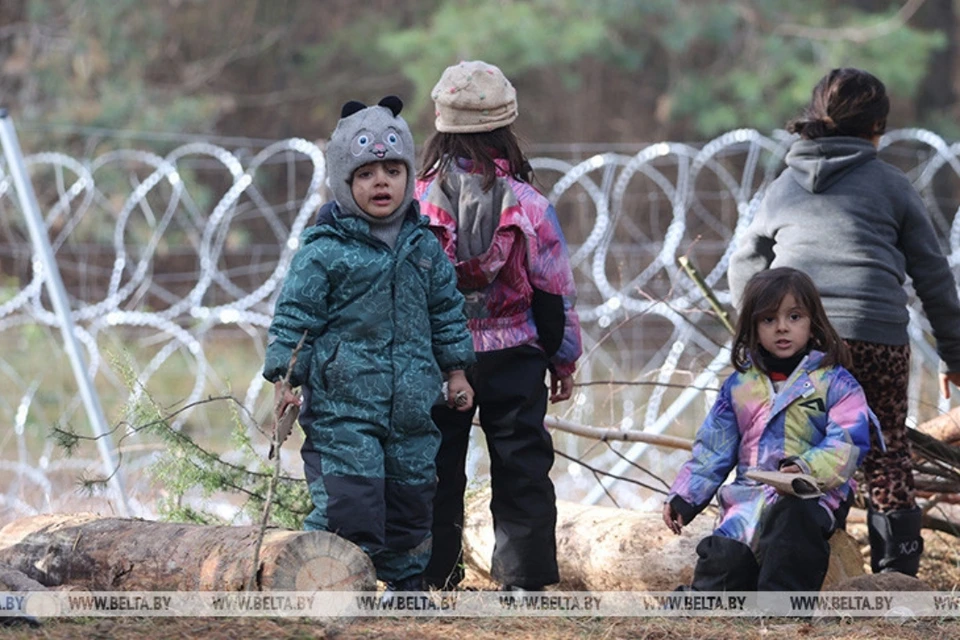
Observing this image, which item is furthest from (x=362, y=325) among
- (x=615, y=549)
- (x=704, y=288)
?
(x=704, y=288)

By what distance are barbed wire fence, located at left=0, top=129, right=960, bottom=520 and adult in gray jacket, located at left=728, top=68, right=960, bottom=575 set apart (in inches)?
17.4

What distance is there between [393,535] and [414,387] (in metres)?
0.39

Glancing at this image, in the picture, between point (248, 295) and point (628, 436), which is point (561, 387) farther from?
point (248, 295)

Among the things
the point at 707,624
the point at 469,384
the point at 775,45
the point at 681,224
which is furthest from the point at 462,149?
the point at 775,45

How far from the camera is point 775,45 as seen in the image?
14977mm

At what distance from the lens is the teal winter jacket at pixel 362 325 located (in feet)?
12.9

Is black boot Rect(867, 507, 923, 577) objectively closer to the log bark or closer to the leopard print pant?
the leopard print pant

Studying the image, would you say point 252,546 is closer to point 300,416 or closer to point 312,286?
point 300,416

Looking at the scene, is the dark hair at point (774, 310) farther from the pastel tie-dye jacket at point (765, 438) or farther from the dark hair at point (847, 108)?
the dark hair at point (847, 108)

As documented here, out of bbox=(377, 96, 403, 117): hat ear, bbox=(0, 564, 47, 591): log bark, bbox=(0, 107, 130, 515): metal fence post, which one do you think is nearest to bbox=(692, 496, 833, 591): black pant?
bbox=(377, 96, 403, 117): hat ear

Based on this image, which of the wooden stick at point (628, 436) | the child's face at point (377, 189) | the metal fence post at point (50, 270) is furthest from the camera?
the metal fence post at point (50, 270)

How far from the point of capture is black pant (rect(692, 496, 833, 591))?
4.05m

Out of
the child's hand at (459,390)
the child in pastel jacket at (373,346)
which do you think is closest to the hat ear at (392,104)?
the child in pastel jacket at (373,346)

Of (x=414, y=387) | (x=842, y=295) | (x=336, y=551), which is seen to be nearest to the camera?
(x=336, y=551)
